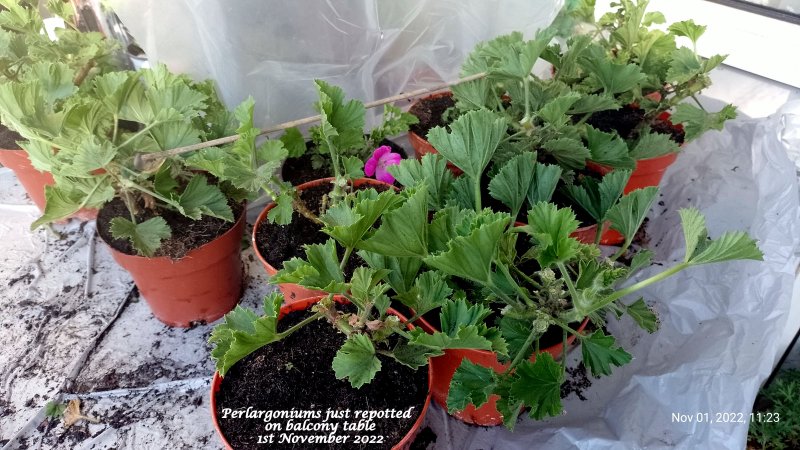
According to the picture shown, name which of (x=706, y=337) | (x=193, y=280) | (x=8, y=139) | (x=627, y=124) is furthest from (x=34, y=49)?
(x=706, y=337)

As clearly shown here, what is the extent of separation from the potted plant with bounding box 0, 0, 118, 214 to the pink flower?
0.61 metres

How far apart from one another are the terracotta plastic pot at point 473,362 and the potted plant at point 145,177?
17.5 inches

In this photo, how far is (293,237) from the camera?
95cm

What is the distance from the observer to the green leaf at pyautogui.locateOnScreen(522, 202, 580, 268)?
1.98ft

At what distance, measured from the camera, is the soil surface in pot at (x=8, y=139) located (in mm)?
1171

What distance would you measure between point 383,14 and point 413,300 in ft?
2.52

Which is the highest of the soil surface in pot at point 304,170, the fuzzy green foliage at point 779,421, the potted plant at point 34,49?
the potted plant at point 34,49

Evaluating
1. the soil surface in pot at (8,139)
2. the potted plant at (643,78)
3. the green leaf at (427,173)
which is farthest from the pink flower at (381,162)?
the soil surface in pot at (8,139)

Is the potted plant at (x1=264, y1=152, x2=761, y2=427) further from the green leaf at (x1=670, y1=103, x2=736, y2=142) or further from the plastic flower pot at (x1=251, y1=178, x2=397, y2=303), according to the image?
the green leaf at (x1=670, y1=103, x2=736, y2=142)

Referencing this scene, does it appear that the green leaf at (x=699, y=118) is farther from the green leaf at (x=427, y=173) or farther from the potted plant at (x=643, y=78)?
the green leaf at (x=427, y=173)

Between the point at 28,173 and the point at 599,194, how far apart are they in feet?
4.05

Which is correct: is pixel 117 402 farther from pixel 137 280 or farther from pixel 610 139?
pixel 610 139

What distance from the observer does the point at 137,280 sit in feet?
3.31

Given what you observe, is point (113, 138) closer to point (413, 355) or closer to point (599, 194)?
point (413, 355)
